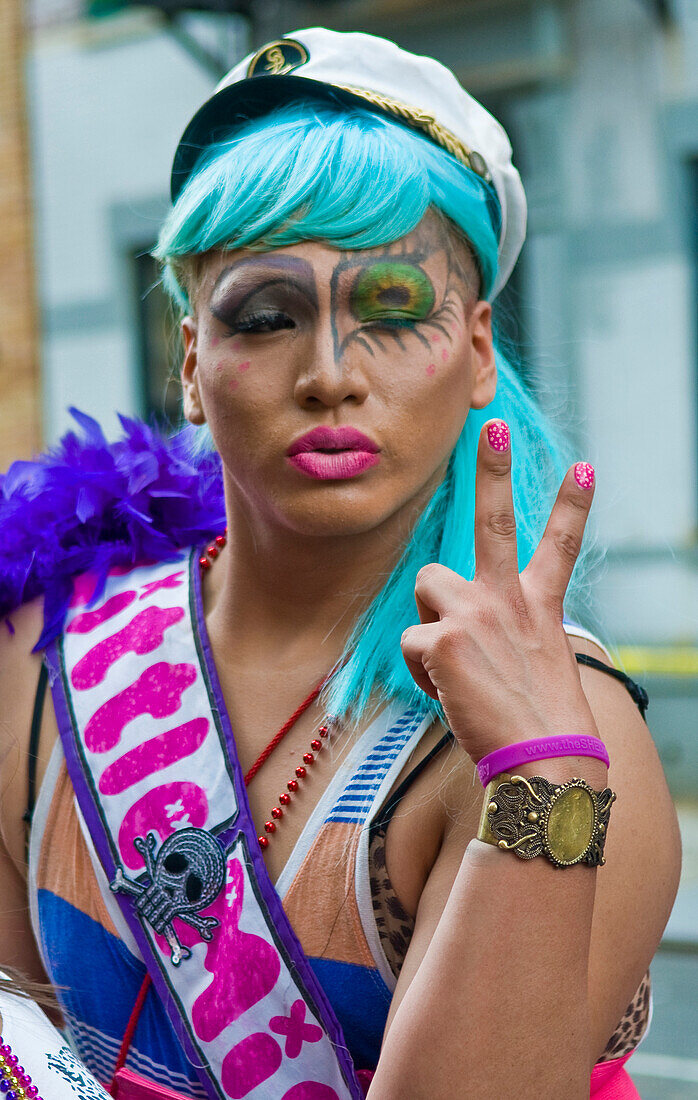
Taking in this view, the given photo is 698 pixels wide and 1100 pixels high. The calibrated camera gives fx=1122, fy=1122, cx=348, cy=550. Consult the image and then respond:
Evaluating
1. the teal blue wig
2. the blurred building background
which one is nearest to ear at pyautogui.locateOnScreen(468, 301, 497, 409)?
the teal blue wig

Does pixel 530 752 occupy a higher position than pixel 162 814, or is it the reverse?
pixel 530 752

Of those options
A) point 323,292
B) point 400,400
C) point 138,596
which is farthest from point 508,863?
point 138,596

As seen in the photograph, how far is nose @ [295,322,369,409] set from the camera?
1401 mm

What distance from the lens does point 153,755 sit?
1574 millimetres

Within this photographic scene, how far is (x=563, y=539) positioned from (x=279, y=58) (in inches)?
33.2

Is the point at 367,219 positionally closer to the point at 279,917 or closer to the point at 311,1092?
the point at 279,917

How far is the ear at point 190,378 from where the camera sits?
5.51 feet

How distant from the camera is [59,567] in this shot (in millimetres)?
1858

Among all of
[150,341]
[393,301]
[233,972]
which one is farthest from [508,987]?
[150,341]

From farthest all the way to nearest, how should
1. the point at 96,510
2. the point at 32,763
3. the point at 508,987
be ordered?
the point at 96,510, the point at 32,763, the point at 508,987

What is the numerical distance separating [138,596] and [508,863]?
2.85ft

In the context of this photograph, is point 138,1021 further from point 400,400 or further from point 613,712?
point 400,400

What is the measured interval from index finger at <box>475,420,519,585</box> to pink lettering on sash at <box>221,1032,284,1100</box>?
67cm

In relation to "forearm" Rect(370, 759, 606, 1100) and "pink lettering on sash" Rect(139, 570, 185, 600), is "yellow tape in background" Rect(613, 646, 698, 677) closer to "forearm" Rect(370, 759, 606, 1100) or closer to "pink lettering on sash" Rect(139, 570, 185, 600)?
"pink lettering on sash" Rect(139, 570, 185, 600)
